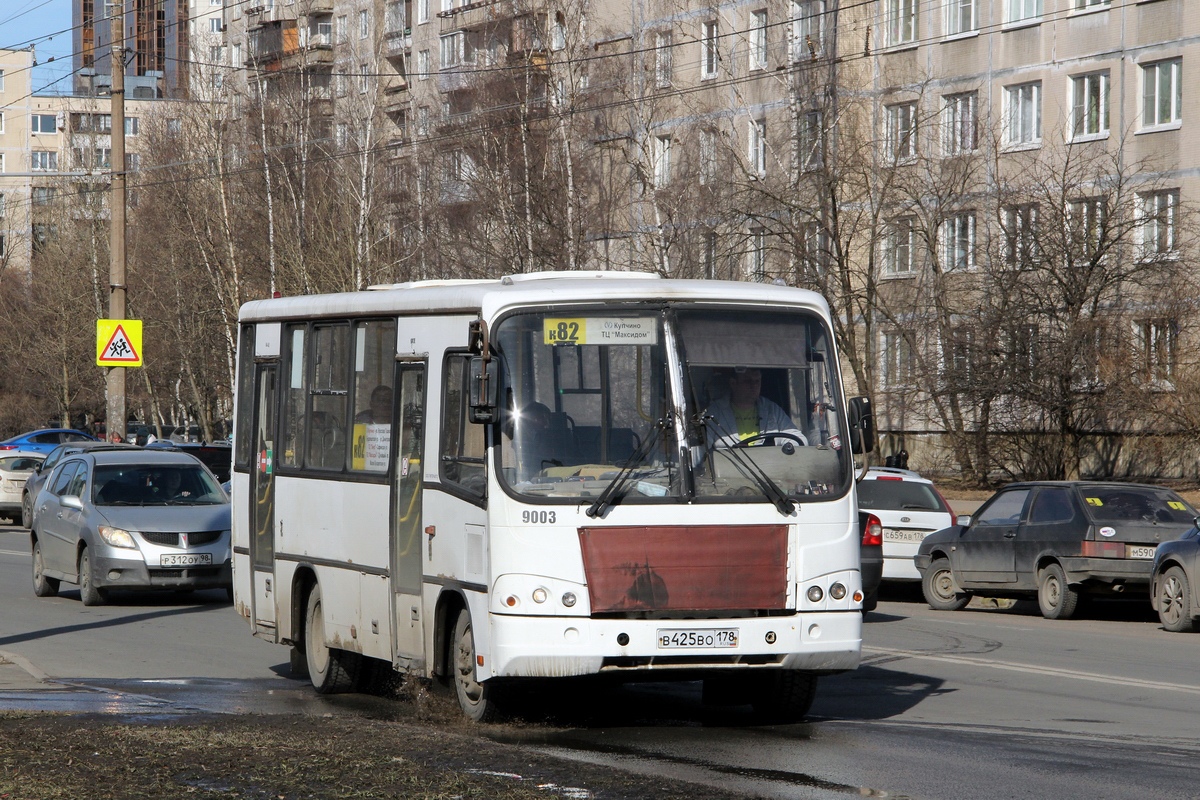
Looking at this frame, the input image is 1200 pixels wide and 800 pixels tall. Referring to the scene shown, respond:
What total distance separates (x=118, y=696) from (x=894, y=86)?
38.6 metres

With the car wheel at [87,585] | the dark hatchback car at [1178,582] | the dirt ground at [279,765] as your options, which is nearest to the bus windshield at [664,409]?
the dirt ground at [279,765]

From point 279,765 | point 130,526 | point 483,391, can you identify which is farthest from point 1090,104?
point 279,765

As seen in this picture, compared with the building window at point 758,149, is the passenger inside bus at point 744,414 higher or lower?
lower

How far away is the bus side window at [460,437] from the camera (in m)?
9.42

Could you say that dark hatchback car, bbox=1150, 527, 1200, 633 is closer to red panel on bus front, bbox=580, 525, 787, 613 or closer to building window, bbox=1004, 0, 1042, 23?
red panel on bus front, bbox=580, 525, 787, 613

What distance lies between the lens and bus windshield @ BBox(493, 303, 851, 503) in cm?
927

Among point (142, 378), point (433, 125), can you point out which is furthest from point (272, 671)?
point (142, 378)

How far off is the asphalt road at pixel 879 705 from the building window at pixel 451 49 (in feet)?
146

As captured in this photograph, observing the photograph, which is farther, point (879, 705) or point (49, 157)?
point (49, 157)

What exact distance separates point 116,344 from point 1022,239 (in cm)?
2109

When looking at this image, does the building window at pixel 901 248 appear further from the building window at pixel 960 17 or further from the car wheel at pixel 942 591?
the car wheel at pixel 942 591

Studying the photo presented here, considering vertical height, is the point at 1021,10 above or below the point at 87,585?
above

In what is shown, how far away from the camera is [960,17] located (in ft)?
158

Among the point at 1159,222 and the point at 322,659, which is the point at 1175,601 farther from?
the point at 1159,222
